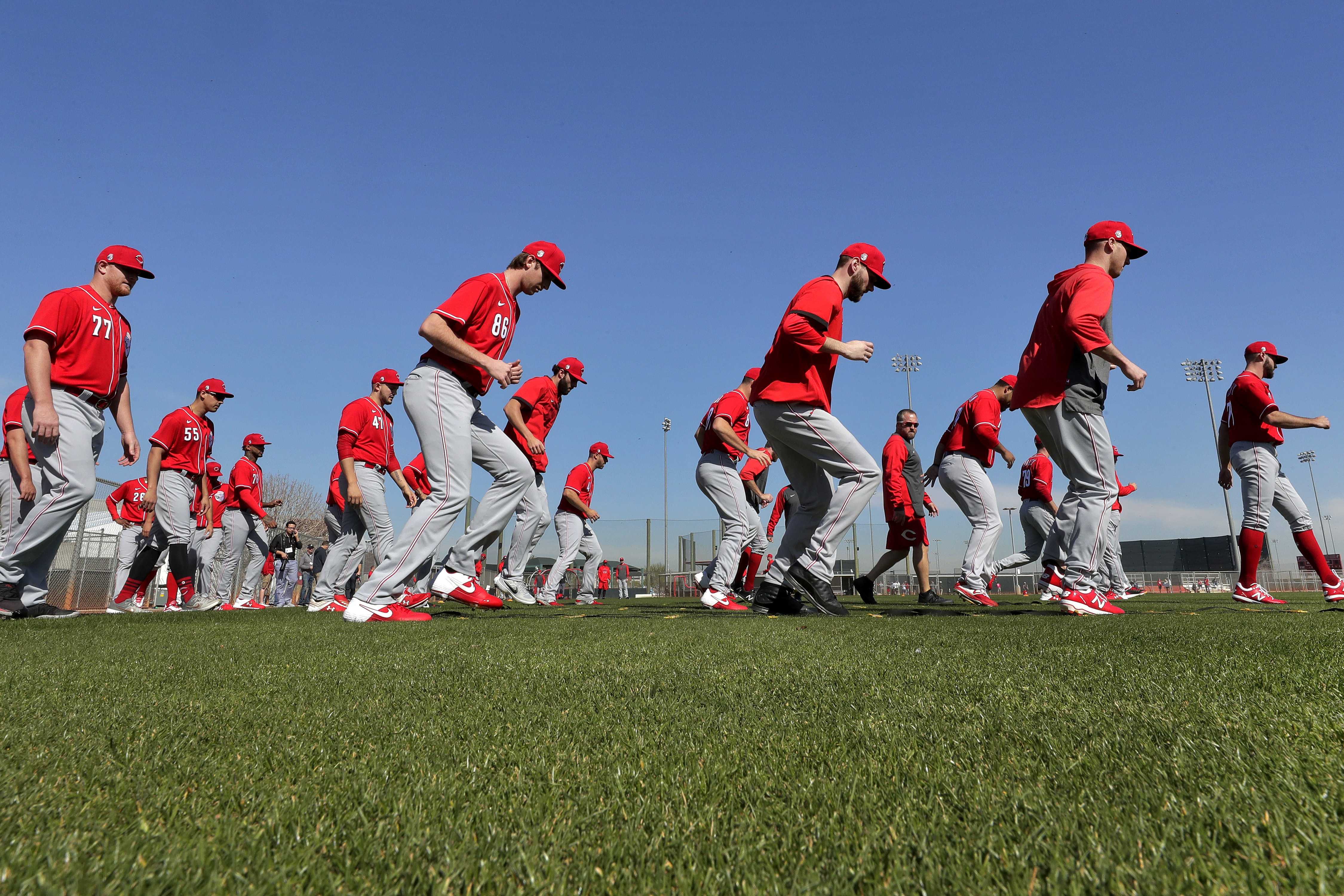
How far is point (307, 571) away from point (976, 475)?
18230 millimetres

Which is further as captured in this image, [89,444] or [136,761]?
[89,444]

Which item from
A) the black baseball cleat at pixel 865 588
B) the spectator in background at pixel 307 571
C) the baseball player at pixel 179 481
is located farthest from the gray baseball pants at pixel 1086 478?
the spectator in background at pixel 307 571

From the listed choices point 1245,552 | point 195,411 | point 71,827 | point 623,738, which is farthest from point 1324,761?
point 195,411

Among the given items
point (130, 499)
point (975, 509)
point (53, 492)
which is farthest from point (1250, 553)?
point (130, 499)

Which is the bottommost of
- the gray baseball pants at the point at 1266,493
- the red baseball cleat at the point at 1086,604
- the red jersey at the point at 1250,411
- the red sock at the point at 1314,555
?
the red baseball cleat at the point at 1086,604

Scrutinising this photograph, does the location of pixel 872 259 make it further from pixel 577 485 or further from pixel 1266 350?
pixel 577 485

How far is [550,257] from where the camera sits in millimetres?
5453

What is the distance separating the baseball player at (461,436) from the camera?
4676mm

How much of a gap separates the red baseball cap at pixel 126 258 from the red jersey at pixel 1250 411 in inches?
359

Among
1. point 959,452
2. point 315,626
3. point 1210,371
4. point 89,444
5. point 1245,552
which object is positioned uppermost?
point 1210,371

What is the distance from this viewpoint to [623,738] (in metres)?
1.38

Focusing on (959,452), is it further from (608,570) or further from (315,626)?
(608,570)

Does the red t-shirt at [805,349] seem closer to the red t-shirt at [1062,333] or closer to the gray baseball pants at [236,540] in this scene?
the red t-shirt at [1062,333]

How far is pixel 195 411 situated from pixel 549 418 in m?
3.92
